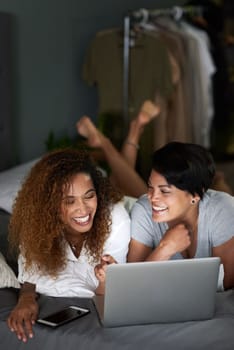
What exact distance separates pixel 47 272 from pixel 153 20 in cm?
276

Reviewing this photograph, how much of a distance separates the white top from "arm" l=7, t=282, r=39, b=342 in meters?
0.09

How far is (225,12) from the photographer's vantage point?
17.3ft

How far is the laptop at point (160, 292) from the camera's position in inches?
68.4

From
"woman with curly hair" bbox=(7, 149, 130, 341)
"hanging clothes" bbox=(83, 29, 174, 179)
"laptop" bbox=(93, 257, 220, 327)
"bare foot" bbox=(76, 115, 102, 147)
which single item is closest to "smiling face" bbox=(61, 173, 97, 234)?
"woman with curly hair" bbox=(7, 149, 130, 341)

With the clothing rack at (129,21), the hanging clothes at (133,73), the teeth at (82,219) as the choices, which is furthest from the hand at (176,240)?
the clothing rack at (129,21)

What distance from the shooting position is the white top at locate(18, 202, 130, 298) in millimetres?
2027

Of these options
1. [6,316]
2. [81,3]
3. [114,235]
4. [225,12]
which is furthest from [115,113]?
[6,316]

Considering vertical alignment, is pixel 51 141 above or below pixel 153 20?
below

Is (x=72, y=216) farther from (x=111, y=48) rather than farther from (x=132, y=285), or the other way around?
(x=111, y=48)

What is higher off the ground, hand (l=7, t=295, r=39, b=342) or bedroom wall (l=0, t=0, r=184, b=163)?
bedroom wall (l=0, t=0, r=184, b=163)

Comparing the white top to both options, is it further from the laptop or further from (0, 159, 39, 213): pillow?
(0, 159, 39, 213): pillow

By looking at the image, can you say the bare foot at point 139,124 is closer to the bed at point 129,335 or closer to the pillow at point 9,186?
the pillow at point 9,186

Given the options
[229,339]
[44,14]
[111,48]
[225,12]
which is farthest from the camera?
[225,12]

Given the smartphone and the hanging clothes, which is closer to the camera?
the smartphone
